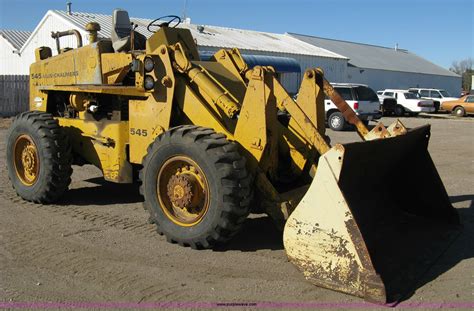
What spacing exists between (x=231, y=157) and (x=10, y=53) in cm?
3313

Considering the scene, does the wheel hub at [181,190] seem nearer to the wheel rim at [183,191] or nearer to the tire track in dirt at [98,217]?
the wheel rim at [183,191]

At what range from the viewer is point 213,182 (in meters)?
4.73

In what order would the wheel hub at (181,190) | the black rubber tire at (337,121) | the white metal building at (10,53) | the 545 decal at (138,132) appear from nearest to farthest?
the wheel hub at (181,190), the 545 decal at (138,132), the black rubber tire at (337,121), the white metal building at (10,53)

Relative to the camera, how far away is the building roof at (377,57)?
44.8m

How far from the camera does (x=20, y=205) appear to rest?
6.77 meters

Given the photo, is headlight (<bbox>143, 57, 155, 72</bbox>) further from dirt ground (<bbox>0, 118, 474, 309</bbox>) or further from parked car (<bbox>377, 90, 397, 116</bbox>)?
parked car (<bbox>377, 90, 397, 116</bbox>)

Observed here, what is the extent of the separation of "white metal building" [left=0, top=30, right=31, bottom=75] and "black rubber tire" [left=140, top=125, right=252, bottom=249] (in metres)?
30.5

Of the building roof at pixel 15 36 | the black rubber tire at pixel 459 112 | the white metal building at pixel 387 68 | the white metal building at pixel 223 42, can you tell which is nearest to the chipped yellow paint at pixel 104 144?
the white metal building at pixel 223 42

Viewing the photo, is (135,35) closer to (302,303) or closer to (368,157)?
(368,157)

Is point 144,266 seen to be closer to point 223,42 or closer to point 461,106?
point 223,42

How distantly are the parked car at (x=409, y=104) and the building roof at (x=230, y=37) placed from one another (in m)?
8.21

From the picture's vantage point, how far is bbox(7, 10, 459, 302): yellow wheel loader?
4148 millimetres

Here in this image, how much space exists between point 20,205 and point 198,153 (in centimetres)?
324

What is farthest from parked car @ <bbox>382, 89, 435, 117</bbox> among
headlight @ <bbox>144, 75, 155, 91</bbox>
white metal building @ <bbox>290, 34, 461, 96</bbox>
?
headlight @ <bbox>144, 75, 155, 91</bbox>
